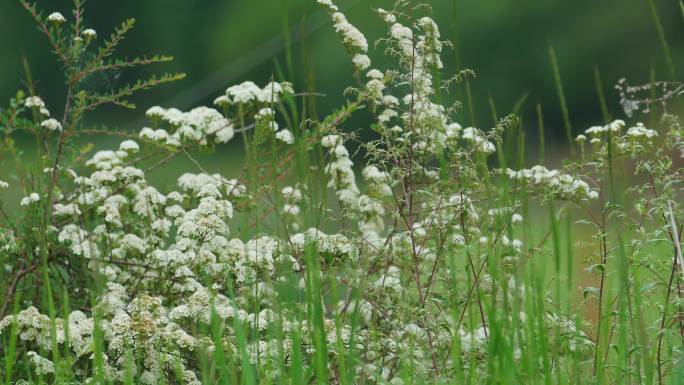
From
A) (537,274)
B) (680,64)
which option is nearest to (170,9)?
(680,64)

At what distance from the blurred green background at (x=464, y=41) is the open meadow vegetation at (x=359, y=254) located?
20.3m

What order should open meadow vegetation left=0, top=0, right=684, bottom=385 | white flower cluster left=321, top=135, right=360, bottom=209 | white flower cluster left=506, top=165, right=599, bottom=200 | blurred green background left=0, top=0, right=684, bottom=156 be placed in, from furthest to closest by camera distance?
blurred green background left=0, top=0, right=684, bottom=156
white flower cluster left=321, top=135, right=360, bottom=209
white flower cluster left=506, top=165, right=599, bottom=200
open meadow vegetation left=0, top=0, right=684, bottom=385

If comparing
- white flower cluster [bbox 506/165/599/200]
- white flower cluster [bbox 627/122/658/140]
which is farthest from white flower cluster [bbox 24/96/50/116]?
white flower cluster [bbox 627/122/658/140]

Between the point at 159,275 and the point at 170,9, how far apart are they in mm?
24128

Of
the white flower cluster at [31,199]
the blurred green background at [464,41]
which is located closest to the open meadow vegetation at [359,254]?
the white flower cluster at [31,199]

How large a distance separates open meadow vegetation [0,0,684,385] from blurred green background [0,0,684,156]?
797 inches

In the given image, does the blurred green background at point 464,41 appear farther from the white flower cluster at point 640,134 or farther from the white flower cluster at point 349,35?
the white flower cluster at point 640,134

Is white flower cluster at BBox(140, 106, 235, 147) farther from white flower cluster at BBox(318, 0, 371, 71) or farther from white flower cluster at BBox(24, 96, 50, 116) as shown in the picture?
white flower cluster at BBox(318, 0, 371, 71)

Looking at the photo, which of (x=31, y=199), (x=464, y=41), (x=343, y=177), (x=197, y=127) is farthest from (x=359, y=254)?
(x=464, y=41)

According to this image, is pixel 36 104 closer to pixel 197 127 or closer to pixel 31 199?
pixel 31 199

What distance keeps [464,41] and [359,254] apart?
23382mm

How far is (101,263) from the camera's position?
3355 millimetres

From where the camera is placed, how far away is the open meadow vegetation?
2.03m

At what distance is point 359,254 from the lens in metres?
2.80
